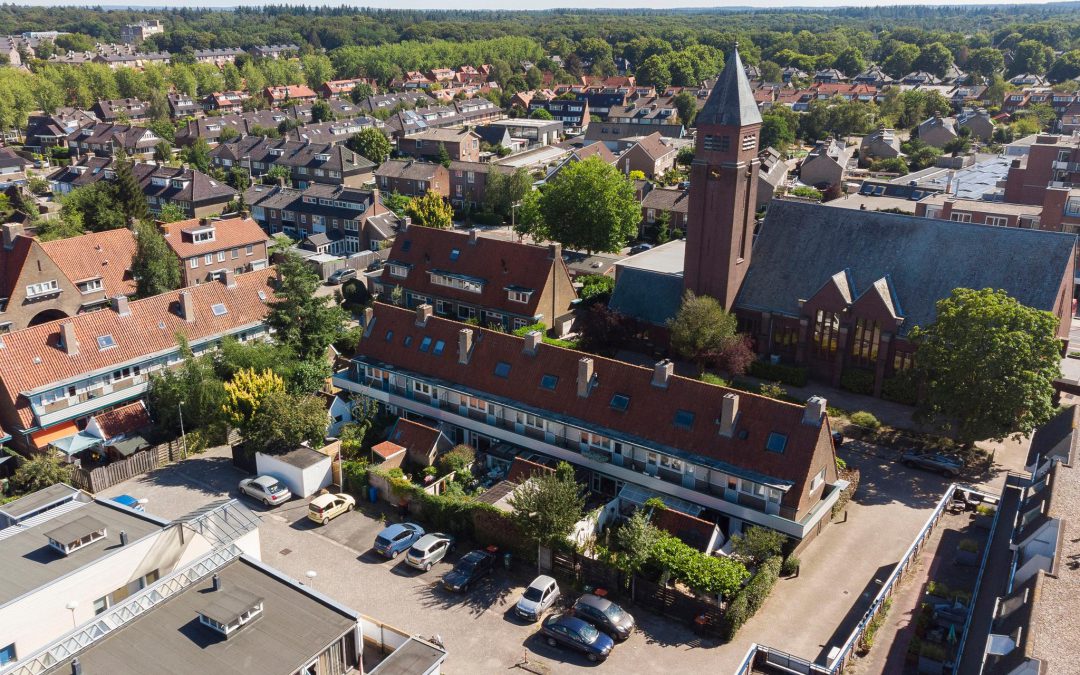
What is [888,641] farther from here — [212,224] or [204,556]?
[212,224]

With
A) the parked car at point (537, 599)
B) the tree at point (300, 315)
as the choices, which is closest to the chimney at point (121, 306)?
the tree at point (300, 315)

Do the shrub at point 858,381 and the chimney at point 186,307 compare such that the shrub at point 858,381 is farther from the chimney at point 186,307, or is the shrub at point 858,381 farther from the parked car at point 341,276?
the parked car at point 341,276

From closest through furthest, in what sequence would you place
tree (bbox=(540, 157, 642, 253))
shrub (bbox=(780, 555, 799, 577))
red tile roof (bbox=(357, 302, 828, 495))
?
shrub (bbox=(780, 555, 799, 577))
red tile roof (bbox=(357, 302, 828, 495))
tree (bbox=(540, 157, 642, 253))

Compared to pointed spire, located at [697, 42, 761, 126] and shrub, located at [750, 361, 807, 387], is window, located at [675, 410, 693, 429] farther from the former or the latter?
pointed spire, located at [697, 42, 761, 126]

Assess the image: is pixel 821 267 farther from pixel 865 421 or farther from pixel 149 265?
pixel 149 265

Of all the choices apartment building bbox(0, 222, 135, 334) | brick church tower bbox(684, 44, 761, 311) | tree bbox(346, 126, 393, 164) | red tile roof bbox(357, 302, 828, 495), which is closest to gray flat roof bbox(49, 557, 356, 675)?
red tile roof bbox(357, 302, 828, 495)

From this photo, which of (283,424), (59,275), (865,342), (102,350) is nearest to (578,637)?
(283,424)
